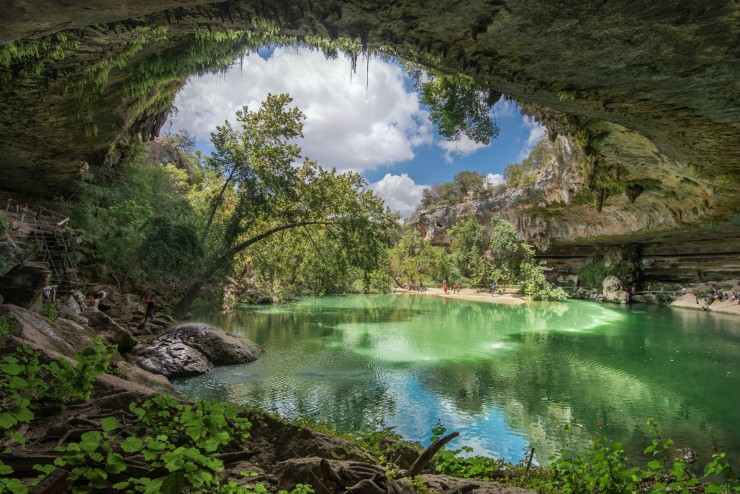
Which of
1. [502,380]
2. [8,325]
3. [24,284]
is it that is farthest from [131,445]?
[502,380]

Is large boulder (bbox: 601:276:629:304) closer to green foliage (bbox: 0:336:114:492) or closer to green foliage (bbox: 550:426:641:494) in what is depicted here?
green foliage (bbox: 550:426:641:494)

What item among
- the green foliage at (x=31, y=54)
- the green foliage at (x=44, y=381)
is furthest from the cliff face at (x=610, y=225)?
the green foliage at (x=44, y=381)

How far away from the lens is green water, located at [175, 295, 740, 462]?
641 cm

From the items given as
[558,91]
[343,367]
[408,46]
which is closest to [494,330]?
[343,367]

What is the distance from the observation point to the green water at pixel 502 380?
6.41 metres

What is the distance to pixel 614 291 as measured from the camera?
90.9 feet

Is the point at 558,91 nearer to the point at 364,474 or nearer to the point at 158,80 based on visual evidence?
the point at 364,474

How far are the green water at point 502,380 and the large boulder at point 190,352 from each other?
0.41 m

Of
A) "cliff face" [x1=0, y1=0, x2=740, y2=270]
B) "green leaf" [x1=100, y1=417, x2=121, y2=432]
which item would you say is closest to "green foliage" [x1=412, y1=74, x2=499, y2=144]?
"cliff face" [x1=0, y1=0, x2=740, y2=270]

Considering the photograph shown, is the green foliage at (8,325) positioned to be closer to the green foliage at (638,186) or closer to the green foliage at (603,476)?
the green foliage at (603,476)

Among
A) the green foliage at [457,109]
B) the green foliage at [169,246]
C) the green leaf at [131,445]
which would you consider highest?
the green foliage at [457,109]

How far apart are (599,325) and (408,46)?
17.4 metres

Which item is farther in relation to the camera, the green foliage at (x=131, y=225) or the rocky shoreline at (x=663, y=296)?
the rocky shoreline at (x=663, y=296)

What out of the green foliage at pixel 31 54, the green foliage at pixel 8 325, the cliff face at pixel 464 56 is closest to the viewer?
the cliff face at pixel 464 56
